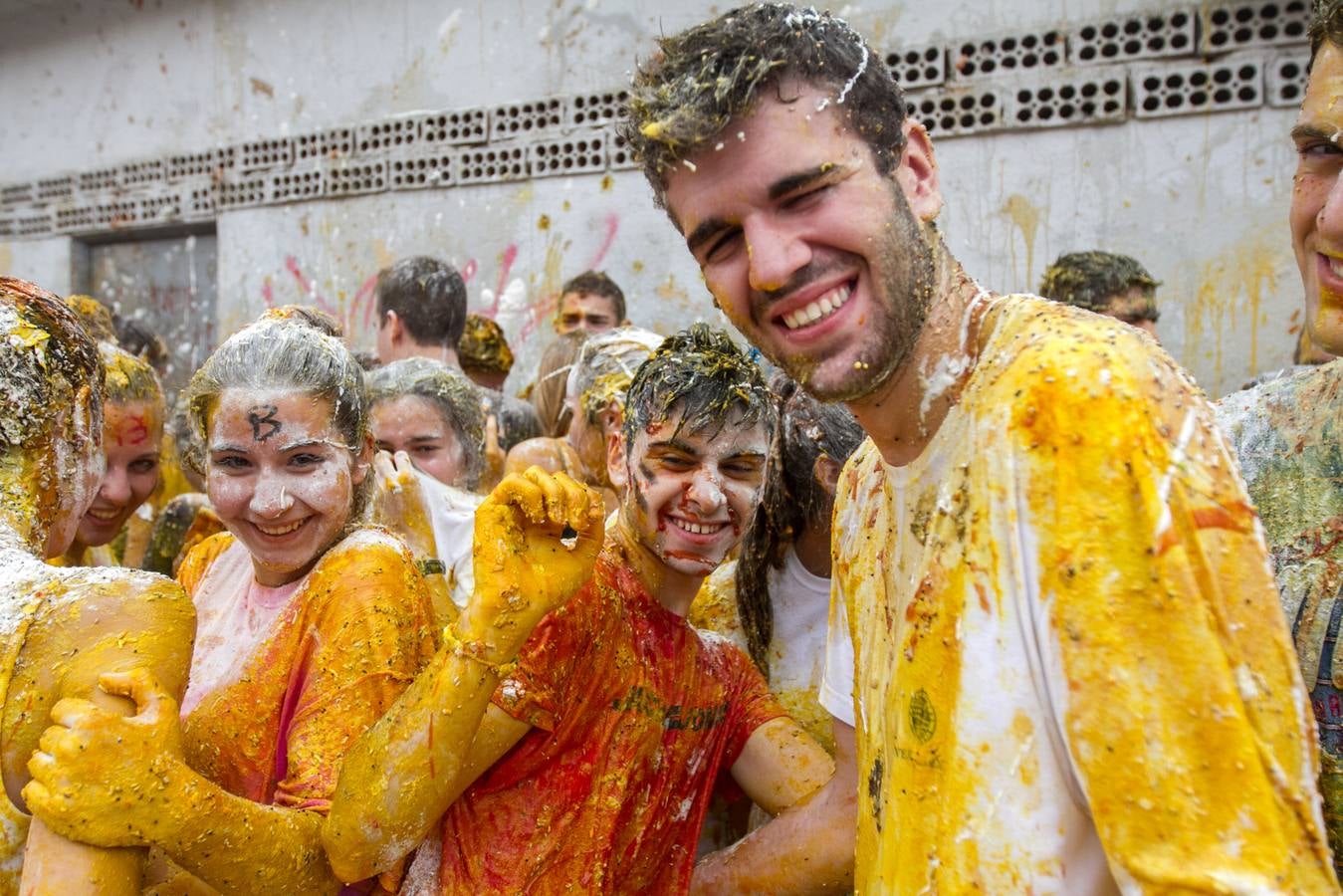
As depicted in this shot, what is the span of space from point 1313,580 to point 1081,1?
4.86 metres

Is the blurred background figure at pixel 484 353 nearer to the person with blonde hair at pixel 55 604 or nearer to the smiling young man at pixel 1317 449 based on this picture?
the person with blonde hair at pixel 55 604

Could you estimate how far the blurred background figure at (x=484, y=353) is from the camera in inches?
245

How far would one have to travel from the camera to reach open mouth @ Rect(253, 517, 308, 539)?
2.32m

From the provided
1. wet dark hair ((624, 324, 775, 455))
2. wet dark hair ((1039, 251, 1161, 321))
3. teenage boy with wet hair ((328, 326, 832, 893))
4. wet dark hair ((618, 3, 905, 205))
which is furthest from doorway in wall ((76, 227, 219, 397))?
Answer: wet dark hair ((618, 3, 905, 205))

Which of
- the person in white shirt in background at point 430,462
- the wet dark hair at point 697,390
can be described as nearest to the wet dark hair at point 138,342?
the person in white shirt in background at point 430,462

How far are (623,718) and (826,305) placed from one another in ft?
3.66

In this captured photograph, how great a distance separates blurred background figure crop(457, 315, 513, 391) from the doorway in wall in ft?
11.3

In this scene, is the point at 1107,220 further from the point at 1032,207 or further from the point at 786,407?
the point at 786,407

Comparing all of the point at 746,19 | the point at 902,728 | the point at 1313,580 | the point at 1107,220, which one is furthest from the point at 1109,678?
the point at 1107,220

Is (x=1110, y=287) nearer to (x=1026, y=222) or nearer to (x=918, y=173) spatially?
(x=1026, y=222)

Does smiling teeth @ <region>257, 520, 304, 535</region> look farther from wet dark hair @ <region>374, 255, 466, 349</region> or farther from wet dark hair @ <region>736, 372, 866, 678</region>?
wet dark hair @ <region>374, 255, 466, 349</region>

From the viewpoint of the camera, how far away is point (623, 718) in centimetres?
226

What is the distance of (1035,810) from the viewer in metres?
1.27

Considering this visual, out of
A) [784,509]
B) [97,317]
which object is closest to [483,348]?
[97,317]
